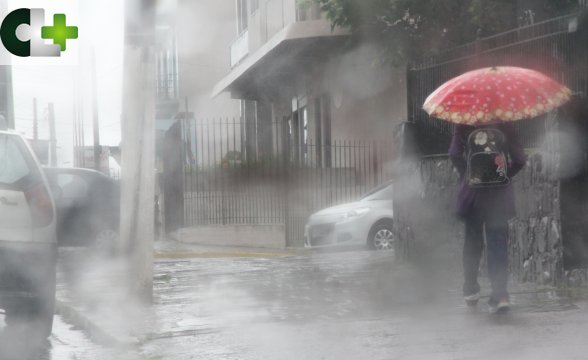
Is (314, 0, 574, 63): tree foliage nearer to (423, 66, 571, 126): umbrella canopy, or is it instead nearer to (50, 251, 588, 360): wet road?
(50, 251, 588, 360): wet road

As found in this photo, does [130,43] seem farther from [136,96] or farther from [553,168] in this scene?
[553,168]

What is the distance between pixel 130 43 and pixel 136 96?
1.77ft

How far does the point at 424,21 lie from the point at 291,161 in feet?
9.38

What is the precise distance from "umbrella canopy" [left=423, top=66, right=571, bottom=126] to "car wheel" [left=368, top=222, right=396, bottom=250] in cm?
680

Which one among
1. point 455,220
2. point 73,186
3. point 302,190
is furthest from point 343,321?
point 302,190

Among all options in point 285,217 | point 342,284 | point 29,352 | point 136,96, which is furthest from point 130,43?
point 285,217

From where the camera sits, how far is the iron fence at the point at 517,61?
23.6 ft

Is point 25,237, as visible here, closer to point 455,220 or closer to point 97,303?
point 97,303

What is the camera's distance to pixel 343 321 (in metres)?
6.02

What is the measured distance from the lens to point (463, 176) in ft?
20.5

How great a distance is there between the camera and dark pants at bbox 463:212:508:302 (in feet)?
19.7

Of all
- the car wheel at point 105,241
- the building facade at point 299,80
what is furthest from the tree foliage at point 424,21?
the car wheel at point 105,241

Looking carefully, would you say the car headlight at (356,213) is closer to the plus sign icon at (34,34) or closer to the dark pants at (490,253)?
the dark pants at (490,253)

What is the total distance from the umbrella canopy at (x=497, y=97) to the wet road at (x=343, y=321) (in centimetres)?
103
